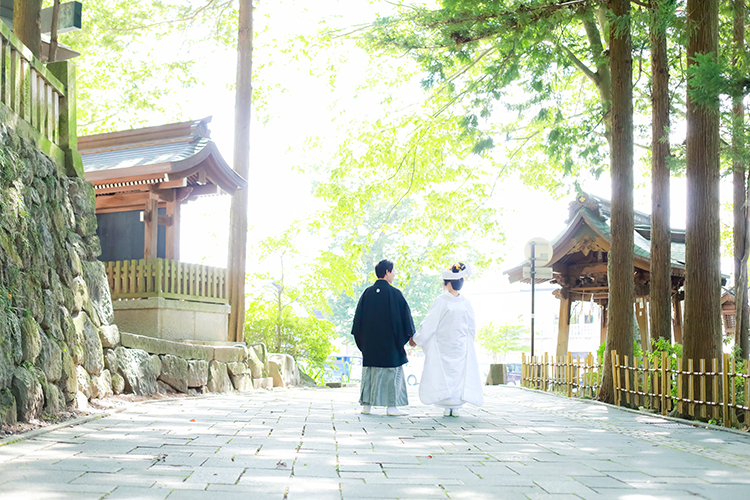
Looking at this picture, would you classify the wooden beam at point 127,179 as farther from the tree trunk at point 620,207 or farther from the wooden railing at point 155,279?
the tree trunk at point 620,207

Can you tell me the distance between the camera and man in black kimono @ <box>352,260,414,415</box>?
26.7 feet

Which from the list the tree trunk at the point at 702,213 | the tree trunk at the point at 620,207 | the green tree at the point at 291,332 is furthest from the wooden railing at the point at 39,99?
the green tree at the point at 291,332

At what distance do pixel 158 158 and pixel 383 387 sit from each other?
696cm

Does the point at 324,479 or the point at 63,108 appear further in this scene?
the point at 63,108

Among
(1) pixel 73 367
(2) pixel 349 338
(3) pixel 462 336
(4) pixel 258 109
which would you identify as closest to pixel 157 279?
(1) pixel 73 367

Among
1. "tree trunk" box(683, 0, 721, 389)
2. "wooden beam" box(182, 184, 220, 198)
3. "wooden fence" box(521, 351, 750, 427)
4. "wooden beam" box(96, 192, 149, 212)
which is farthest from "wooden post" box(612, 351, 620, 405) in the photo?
"wooden beam" box(96, 192, 149, 212)

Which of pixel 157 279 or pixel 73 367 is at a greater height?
pixel 157 279

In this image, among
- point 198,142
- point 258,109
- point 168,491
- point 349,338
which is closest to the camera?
point 168,491

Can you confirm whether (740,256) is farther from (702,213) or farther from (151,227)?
(151,227)

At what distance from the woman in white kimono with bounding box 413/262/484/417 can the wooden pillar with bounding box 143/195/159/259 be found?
22.3ft

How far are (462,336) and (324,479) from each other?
448 cm

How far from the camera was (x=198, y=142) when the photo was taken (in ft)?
45.3

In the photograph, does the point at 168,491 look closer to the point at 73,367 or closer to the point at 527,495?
the point at 527,495

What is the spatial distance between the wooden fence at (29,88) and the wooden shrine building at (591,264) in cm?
1039
